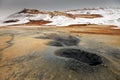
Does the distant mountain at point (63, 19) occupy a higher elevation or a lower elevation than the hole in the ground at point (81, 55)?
lower

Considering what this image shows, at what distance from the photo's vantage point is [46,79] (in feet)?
12.3

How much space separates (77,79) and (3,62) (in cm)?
153

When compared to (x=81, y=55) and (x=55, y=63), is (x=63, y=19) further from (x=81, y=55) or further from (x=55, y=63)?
(x=55, y=63)

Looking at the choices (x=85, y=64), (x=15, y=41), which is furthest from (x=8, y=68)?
(x=15, y=41)

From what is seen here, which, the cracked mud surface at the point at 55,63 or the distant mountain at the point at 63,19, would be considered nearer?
the cracked mud surface at the point at 55,63

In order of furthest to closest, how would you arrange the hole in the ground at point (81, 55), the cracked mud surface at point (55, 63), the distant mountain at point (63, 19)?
the distant mountain at point (63, 19) → the hole in the ground at point (81, 55) → the cracked mud surface at point (55, 63)

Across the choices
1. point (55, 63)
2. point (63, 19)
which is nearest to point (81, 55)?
point (55, 63)

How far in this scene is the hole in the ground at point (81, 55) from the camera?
15.0ft

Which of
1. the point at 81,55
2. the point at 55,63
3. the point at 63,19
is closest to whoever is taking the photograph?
the point at 55,63

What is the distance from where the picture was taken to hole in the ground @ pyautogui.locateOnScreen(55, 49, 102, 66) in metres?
4.57

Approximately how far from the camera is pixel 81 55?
492 cm

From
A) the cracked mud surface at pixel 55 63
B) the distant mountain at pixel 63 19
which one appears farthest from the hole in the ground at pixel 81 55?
the distant mountain at pixel 63 19

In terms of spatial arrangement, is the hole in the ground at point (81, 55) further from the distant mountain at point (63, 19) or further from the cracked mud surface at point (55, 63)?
the distant mountain at point (63, 19)

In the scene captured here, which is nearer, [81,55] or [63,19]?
[81,55]
